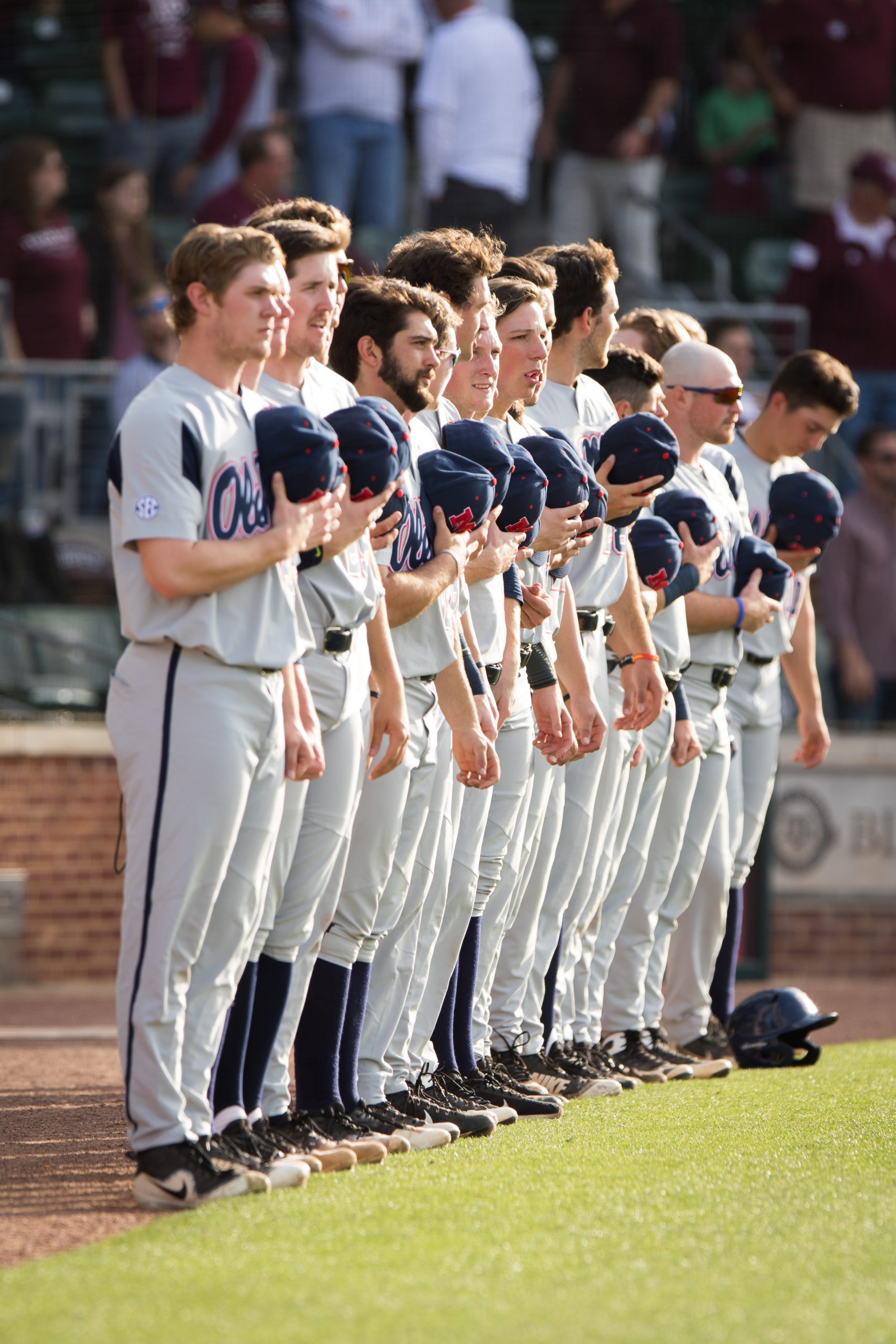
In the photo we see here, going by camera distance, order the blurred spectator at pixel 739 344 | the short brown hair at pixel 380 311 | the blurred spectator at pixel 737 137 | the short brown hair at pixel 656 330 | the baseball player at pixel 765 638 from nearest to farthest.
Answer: the short brown hair at pixel 380 311 → the short brown hair at pixel 656 330 → the baseball player at pixel 765 638 → the blurred spectator at pixel 739 344 → the blurred spectator at pixel 737 137

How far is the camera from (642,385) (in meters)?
6.19

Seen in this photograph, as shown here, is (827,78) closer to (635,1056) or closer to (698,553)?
(698,553)

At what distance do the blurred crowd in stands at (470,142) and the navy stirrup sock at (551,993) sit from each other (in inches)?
208

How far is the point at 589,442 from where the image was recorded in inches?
228

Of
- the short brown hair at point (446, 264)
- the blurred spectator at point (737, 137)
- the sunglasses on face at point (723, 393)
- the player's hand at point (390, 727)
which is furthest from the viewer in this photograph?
the blurred spectator at point (737, 137)

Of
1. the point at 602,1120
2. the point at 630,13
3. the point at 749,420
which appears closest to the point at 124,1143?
the point at 602,1120

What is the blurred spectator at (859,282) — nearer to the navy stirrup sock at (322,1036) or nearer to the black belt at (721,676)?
the black belt at (721,676)

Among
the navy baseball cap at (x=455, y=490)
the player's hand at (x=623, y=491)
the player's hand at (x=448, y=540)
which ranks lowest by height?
the player's hand at (x=623, y=491)

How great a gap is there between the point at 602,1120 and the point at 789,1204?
1183 millimetres

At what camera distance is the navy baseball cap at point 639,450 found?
562 centimetres

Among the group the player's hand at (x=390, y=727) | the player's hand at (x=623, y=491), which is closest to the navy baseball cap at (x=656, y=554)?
the player's hand at (x=623, y=491)

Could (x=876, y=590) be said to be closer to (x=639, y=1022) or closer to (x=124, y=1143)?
(x=639, y=1022)

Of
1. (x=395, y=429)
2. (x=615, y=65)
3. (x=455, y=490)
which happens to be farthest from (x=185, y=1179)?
(x=615, y=65)

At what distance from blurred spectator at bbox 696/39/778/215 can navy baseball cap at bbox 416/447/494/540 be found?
904 cm
